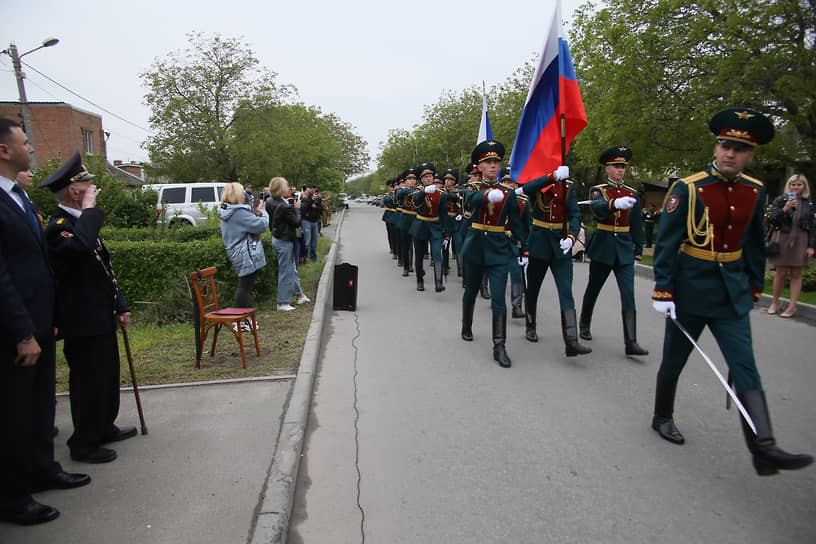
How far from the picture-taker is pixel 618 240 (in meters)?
6.23

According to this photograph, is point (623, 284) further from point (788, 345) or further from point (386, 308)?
point (386, 308)

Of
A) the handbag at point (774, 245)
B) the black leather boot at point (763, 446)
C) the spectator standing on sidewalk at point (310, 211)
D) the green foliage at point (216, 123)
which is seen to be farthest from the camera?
the green foliage at point (216, 123)

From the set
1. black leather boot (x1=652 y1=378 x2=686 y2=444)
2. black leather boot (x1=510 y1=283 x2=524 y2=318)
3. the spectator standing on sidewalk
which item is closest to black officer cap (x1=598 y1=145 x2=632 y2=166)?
black leather boot (x1=510 y1=283 x2=524 y2=318)

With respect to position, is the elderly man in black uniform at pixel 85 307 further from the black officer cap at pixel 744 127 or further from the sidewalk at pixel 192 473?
the black officer cap at pixel 744 127

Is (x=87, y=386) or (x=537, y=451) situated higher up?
(x=87, y=386)

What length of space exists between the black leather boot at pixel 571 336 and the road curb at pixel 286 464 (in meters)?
2.65

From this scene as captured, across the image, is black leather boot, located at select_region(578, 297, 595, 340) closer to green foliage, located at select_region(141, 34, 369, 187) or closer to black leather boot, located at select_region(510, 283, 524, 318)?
black leather boot, located at select_region(510, 283, 524, 318)

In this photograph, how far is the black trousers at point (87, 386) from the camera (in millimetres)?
3729

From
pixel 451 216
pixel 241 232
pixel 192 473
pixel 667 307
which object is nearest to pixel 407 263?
pixel 451 216

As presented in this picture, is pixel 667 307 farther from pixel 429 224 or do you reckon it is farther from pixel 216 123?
pixel 216 123

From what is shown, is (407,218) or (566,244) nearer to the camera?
(566,244)

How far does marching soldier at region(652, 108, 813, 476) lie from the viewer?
3.55 meters

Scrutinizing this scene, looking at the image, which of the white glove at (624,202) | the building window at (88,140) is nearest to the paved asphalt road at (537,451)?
the white glove at (624,202)

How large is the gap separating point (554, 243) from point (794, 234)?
410cm
